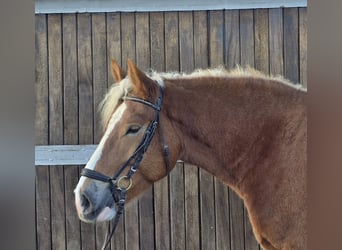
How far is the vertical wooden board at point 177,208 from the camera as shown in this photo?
1821mm

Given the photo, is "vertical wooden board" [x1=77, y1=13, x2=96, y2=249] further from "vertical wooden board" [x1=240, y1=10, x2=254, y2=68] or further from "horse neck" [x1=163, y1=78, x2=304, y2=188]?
"vertical wooden board" [x1=240, y1=10, x2=254, y2=68]

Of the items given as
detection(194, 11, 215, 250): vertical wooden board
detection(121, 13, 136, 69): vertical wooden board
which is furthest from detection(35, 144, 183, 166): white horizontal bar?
detection(194, 11, 215, 250): vertical wooden board

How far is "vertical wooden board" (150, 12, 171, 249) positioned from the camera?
170 cm

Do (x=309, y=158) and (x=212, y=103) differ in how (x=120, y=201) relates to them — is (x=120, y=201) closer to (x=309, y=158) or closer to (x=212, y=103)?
(x=212, y=103)

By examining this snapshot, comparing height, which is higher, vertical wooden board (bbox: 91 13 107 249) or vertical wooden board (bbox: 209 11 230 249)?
vertical wooden board (bbox: 91 13 107 249)

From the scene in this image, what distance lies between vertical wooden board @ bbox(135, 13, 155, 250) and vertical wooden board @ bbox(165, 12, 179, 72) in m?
0.08

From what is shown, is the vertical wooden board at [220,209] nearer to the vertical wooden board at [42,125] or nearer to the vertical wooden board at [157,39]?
the vertical wooden board at [157,39]

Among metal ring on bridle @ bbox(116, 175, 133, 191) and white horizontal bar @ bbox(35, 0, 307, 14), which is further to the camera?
white horizontal bar @ bbox(35, 0, 307, 14)

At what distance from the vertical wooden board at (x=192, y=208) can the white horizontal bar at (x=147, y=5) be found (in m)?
0.68

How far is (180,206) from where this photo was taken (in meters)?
1.84

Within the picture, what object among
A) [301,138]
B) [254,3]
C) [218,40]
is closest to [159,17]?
[218,40]

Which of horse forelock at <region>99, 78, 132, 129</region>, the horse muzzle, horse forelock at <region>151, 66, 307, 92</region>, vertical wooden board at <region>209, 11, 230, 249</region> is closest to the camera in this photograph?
the horse muzzle

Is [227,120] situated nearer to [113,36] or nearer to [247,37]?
[247,37]

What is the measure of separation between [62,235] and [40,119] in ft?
1.61
